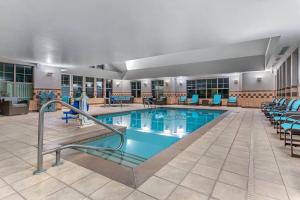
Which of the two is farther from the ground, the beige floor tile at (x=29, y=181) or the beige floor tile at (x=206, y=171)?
the beige floor tile at (x=206, y=171)

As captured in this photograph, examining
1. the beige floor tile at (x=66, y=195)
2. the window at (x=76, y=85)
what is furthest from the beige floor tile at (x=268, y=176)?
the window at (x=76, y=85)

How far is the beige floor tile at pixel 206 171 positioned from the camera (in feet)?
6.16

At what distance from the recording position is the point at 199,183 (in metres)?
1.71

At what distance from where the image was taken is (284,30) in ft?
13.1

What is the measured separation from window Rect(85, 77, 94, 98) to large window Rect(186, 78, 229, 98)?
27.9 feet

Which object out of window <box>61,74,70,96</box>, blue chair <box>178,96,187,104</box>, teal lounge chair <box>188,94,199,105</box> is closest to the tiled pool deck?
window <box>61,74,70,96</box>

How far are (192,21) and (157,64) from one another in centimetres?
1007

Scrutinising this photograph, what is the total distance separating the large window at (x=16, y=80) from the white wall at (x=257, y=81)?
Answer: 44.2 feet

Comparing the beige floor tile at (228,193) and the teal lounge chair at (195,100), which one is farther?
the teal lounge chair at (195,100)

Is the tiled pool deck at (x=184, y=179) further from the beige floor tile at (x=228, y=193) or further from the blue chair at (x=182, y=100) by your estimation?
the blue chair at (x=182, y=100)

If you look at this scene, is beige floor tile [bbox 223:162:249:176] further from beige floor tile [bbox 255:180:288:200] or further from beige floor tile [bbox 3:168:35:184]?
beige floor tile [bbox 3:168:35:184]

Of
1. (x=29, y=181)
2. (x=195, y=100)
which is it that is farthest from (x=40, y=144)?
(x=195, y=100)

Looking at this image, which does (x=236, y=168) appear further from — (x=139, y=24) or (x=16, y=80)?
(x=16, y=80)

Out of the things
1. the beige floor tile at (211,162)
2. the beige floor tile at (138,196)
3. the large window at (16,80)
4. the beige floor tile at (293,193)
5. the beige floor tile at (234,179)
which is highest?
the large window at (16,80)
